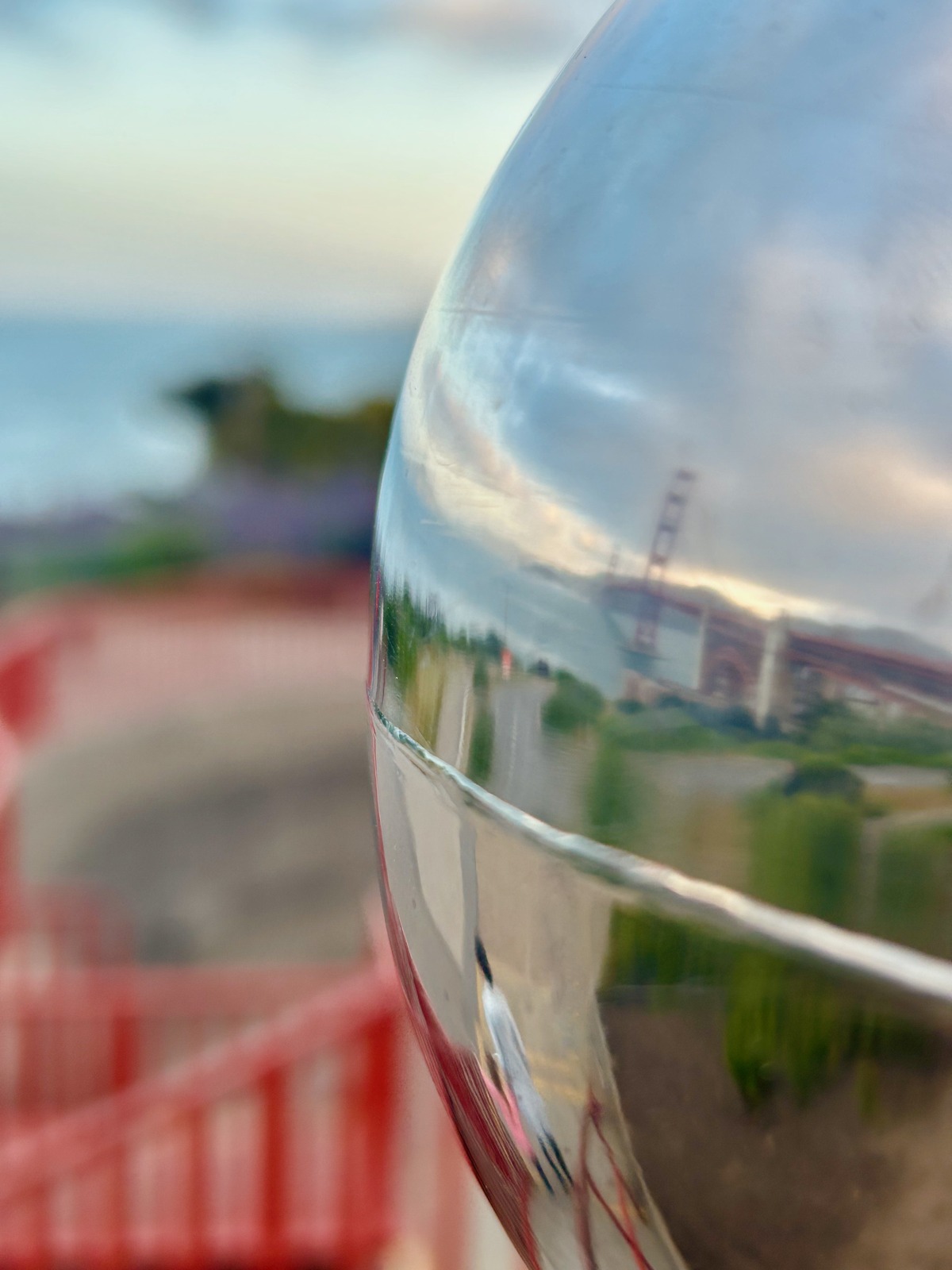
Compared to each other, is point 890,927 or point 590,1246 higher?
point 890,927

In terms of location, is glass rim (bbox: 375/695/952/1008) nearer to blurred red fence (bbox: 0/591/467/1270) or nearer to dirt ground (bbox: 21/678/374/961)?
blurred red fence (bbox: 0/591/467/1270)

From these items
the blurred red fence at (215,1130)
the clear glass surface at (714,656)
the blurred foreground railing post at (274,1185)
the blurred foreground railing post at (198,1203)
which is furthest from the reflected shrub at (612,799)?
the blurred foreground railing post at (198,1203)

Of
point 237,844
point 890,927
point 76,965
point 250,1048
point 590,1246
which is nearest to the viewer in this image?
point 890,927

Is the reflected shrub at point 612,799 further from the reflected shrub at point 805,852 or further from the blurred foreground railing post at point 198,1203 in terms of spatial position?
the blurred foreground railing post at point 198,1203

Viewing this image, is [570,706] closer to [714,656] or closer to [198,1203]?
[714,656]

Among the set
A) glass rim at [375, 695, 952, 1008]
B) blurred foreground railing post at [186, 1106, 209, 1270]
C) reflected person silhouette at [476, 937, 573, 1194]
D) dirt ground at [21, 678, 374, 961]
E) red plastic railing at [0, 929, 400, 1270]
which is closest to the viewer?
glass rim at [375, 695, 952, 1008]

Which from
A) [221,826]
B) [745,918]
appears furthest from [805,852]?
[221,826]

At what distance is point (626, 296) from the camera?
0.49 m

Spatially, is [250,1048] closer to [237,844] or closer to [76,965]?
[76,965]

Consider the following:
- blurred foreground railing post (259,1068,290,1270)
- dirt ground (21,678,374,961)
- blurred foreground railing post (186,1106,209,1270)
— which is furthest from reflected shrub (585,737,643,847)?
dirt ground (21,678,374,961)

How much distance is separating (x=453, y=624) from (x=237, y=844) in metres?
7.41

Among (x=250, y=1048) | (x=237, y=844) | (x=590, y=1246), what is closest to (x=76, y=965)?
(x=237, y=844)

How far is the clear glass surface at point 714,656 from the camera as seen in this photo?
44 cm

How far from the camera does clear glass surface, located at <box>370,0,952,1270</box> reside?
437 mm
